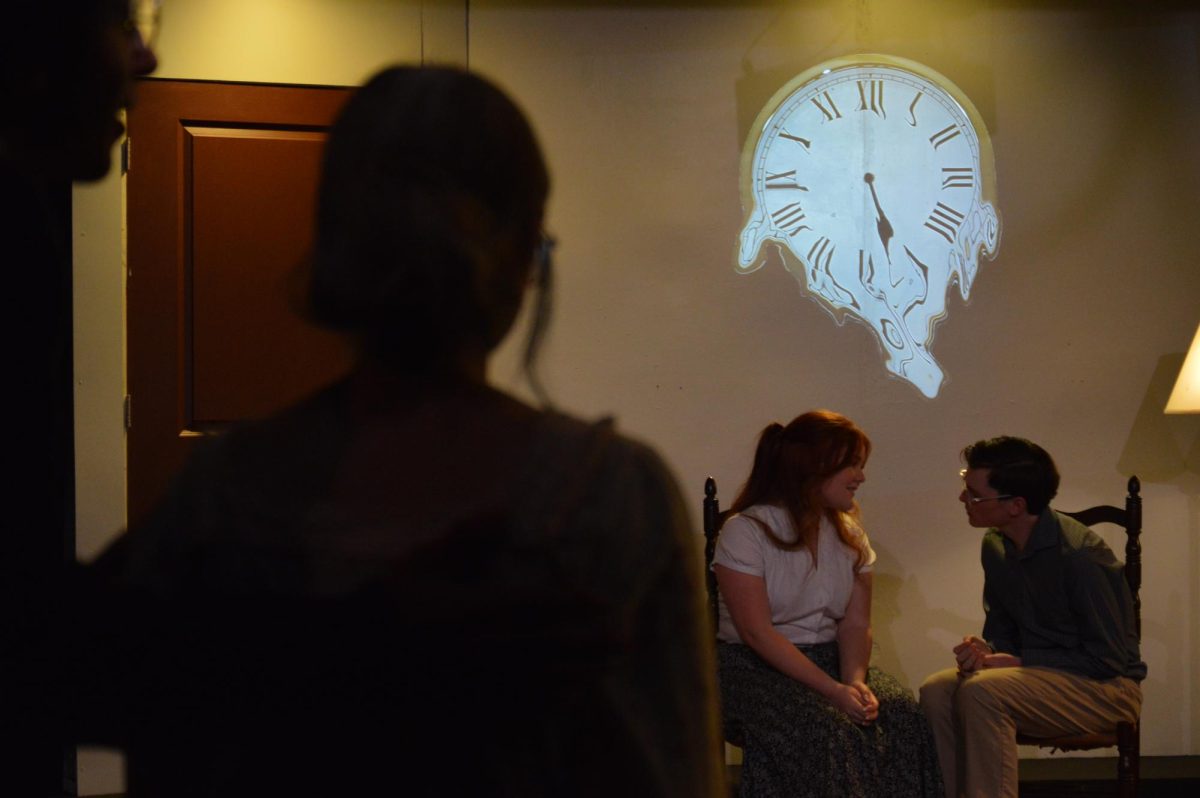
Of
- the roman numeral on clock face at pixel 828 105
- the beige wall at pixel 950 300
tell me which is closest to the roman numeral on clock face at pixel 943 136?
the beige wall at pixel 950 300

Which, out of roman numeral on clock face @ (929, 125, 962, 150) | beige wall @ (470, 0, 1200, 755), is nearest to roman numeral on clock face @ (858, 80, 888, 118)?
beige wall @ (470, 0, 1200, 755)

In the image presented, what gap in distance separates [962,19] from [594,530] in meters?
4.01

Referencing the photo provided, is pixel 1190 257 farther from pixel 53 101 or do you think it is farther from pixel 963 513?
pixel 53 101

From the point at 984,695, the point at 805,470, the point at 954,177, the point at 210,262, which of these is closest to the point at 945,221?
the point at 954,177

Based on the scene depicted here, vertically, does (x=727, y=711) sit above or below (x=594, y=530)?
below

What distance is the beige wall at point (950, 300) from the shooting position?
3988 millimetres

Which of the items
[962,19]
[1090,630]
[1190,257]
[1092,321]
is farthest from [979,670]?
[962,19]

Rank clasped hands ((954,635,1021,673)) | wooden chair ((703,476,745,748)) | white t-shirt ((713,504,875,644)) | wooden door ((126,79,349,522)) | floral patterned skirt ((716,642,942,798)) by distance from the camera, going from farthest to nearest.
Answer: wooden door ((126,79,349,522))
wooden chair ((703,476,745,748))
clasped hands ((954,635,1021,673))
white t-shirt ((713,504,875,644))
floral patterned skirt ((716,642,942,798))

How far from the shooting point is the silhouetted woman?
0.55m

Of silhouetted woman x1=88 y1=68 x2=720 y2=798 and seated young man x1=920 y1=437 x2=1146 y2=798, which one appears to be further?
seated young man x1=920 y1=437 x2=1146 y2=798

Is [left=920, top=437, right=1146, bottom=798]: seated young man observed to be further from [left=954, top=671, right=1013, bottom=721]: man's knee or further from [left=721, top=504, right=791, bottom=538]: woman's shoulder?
[left=721, top=504, right=791, bottom=538]: woman's shoulder

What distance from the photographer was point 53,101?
0.57 meters

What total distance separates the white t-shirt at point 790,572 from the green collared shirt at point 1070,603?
0.51 meters

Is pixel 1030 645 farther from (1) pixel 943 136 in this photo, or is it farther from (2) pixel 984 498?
(1) pixel 943 136
